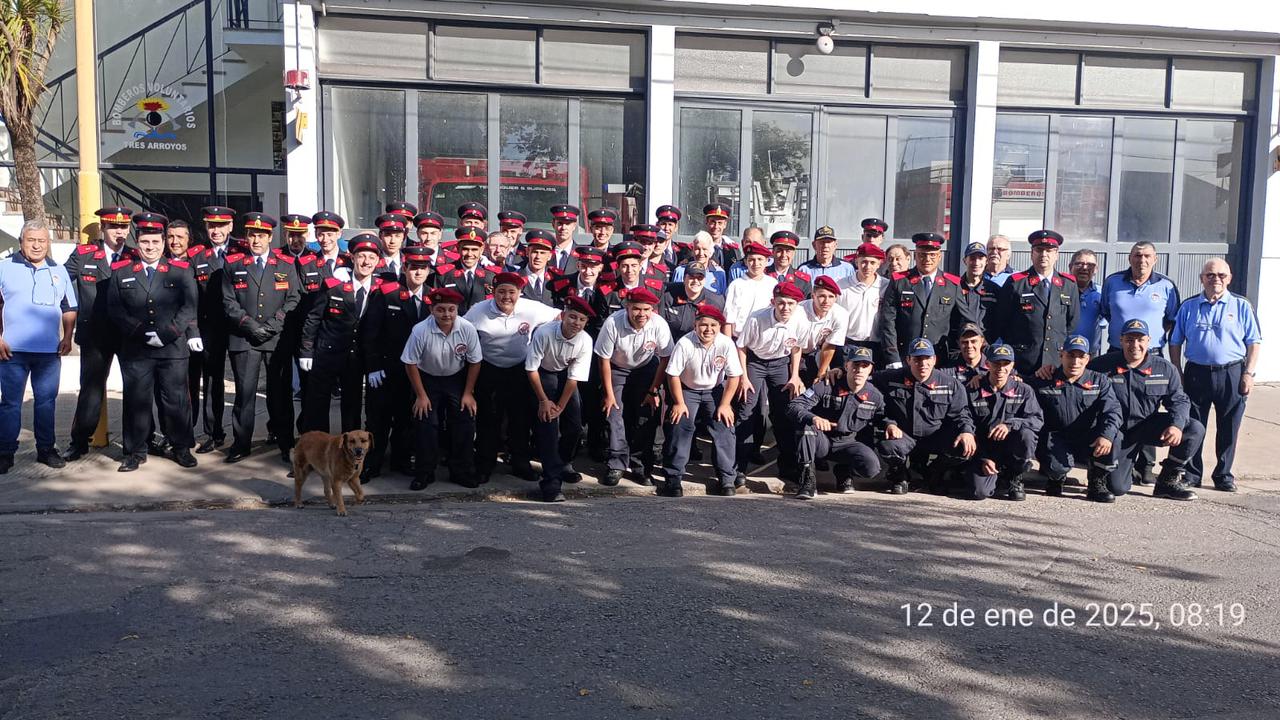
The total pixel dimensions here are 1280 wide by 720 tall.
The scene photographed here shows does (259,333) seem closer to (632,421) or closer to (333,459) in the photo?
(333,459)

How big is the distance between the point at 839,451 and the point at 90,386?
6105 millimetres

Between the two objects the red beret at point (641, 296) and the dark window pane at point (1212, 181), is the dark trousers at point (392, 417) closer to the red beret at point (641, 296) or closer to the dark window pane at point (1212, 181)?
the red beret at point (641, 296)

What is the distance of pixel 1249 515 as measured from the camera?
25.9 feet

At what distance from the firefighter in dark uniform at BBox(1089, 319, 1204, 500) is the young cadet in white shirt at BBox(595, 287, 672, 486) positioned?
3669mm

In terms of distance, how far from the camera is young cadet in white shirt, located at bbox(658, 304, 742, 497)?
8.11 meters

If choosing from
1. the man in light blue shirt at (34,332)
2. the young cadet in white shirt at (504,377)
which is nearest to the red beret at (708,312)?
the young cadet in white shirt at (504,377)

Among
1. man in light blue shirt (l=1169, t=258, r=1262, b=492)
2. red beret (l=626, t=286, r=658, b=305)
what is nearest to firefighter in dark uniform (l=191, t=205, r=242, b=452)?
red beret (l=626, t=286, r=658, b=305)

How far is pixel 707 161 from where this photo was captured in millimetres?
13508

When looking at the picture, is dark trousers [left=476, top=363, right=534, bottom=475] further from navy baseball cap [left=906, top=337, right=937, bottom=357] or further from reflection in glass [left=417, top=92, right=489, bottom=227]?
reflection in glass [left=417, top=92, right=489, bottom=227]

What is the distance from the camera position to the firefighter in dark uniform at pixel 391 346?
27.5 ft

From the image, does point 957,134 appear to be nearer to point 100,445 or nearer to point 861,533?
point 861,533

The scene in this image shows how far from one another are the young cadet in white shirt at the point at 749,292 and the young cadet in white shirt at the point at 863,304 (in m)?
0.82

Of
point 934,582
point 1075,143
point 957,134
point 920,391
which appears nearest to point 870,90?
point 957,134

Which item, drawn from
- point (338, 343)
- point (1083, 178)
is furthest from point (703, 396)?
point (1083, 178)
